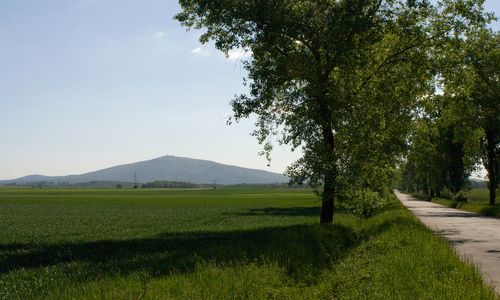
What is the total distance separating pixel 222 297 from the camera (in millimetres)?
10875

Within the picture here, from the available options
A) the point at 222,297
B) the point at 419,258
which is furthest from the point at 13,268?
the point at 419,258

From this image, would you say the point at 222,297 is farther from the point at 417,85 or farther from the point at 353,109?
the point at 417,85

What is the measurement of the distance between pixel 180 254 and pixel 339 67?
1393 centimetres

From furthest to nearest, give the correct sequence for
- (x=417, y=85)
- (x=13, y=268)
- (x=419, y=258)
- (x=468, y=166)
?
(x=468, y=166)
(x=417, y=85)
(x=13, y=268)
(x=419, y=258)

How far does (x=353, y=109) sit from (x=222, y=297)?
59.1 feet

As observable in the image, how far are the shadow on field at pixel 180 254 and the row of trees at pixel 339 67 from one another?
13.4ft

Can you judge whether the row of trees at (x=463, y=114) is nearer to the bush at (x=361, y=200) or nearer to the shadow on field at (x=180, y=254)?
the bush at (x=361, y=200)

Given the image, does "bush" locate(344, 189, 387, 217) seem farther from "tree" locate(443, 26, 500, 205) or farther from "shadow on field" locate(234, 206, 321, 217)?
"shadow on field" locate(234, 206, 321, 217)

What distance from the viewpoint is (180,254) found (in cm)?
1867

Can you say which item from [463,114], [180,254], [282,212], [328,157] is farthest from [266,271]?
[463,114]

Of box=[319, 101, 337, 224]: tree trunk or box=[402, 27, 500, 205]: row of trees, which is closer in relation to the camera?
box=[319, 101, 337, 224]: tree trunk

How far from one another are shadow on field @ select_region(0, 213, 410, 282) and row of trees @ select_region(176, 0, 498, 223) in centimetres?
409

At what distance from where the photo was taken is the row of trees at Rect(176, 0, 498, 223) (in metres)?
25.9

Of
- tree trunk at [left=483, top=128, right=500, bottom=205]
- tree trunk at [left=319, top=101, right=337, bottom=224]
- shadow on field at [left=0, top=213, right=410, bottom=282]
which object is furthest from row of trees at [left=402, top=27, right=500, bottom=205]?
shadow on field at [left=0, top=213, right=410, bottom=282]
